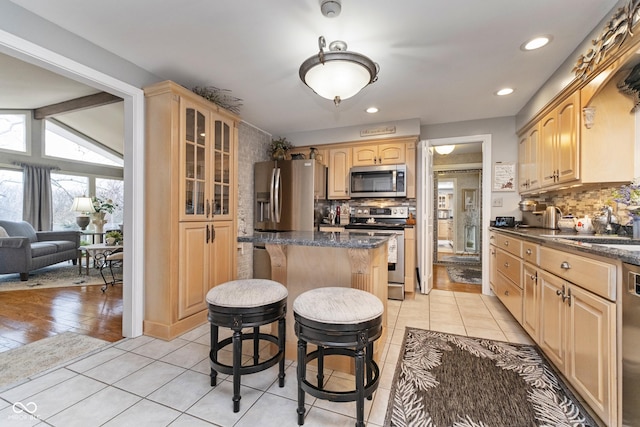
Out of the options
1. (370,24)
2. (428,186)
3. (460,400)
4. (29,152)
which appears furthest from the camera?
(29,152)

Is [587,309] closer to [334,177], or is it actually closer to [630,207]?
[630,207]

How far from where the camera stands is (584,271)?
4.84ft

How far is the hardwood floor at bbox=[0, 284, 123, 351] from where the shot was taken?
2.46 meters

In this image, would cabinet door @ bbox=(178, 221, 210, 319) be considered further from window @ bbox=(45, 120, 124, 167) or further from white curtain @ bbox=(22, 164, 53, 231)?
window @ bbox=(45, 120, 124, 167)

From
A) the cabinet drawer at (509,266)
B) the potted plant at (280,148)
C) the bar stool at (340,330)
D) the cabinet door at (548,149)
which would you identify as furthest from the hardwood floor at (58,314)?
the cabinet door at (548,149)

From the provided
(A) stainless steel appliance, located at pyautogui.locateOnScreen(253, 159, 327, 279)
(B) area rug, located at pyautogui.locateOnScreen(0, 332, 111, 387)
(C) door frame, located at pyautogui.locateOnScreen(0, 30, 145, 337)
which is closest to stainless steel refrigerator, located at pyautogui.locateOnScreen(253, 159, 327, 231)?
(A) stainless steel appliance, located at pyautogui.locateOnScreen(253, 159, 327, 279)

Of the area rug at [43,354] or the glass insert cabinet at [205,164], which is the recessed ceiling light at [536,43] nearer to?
the glass insert cabinet at [205,164]

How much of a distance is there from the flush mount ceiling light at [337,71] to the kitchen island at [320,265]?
37.7 inches

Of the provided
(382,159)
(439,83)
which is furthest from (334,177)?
(439,83)

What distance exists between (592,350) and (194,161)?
9.99 feet

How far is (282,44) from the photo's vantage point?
7.00 feet

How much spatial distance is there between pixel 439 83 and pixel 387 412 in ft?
9.18

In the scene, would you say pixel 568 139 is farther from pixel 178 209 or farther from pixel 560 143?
pixel 178 209

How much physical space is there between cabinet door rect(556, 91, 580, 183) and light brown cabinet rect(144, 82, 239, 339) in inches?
124
